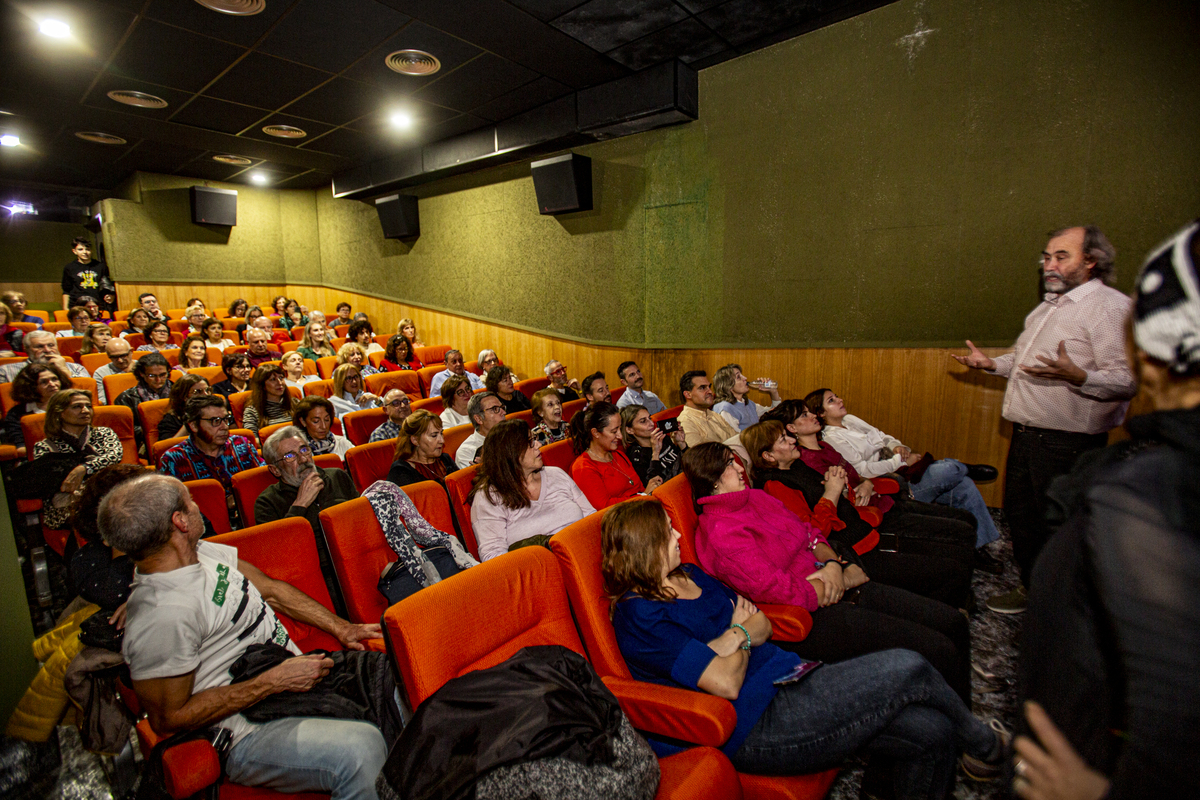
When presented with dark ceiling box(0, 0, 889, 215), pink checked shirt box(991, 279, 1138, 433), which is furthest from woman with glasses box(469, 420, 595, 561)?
dark ceiling box(0, 0, 889, 215)

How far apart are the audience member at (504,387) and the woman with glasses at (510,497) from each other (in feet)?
6.63

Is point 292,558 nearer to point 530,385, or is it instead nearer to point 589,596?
point 589,596

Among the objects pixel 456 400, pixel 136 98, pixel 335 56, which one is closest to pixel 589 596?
pixel 456 400

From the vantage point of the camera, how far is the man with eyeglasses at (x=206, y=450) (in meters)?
2.71

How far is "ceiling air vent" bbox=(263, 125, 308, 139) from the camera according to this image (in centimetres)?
581

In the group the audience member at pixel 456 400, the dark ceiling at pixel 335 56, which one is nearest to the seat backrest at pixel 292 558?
the audience member at pixel 456 400

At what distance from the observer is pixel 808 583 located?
5.78ft

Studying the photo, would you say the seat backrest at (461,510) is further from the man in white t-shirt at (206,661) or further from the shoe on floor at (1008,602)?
the shoe on floor at (1008,602)

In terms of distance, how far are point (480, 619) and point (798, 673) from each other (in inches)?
31.7

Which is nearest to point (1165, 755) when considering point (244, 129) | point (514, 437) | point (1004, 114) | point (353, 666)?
point (353, 666)

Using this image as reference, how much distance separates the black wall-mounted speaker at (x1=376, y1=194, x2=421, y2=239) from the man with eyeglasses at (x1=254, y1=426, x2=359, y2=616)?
5600 mm

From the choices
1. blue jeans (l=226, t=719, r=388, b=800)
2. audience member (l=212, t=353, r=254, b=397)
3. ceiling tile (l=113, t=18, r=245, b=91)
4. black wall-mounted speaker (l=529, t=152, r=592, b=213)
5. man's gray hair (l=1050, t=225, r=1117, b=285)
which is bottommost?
blue jeans (l=226, t=719, r=388, b=800)

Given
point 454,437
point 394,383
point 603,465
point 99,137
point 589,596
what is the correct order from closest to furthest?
1. point 589,596
2. point 603,465
3. point 454,437
4. point 394,383
5. point 99,137

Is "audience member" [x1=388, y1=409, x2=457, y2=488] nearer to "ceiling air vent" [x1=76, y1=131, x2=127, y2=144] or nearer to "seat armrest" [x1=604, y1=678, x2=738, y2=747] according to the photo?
"seat armrest" [x1=604, y1=678, x2=738, y2=747]
